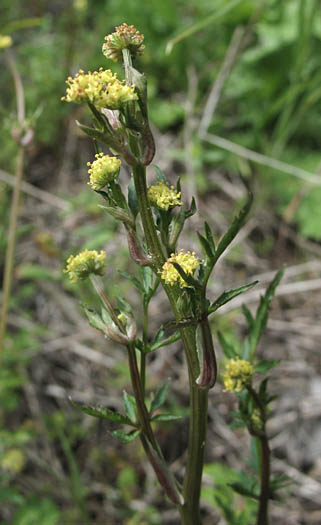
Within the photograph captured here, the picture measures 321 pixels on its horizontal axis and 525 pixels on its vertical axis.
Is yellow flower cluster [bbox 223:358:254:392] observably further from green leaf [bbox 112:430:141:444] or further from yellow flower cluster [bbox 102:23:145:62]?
yellow flower cluster [bbox 102:23:145:62]

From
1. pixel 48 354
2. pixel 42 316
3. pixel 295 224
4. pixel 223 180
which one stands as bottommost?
pixel 48 354

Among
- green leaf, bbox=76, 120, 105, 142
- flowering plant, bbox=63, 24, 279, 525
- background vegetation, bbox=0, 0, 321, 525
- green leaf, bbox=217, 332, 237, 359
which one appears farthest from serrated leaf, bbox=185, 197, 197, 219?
background vegetation, bbox=0, 0, 321, 525

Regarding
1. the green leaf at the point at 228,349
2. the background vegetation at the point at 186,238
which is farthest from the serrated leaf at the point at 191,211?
the background vegetation at the point at 186,238

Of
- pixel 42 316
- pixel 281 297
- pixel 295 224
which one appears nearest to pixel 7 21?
pixel 42 316

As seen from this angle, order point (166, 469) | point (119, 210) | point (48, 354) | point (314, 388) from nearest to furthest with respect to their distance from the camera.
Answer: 1. point (119, 210)
2. point (166, 469)
3. point (314, 388)
4. point (48, 354)

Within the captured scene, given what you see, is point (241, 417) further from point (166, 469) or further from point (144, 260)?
point (144, 260)

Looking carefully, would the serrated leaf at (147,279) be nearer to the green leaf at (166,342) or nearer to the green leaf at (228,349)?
the green leaf at (166,342)
